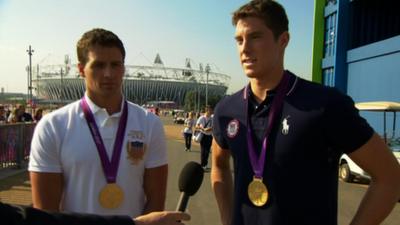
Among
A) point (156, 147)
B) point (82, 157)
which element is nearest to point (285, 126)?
point (156, 147)

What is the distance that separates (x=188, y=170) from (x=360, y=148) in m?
0.83

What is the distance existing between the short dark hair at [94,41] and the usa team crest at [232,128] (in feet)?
2.53

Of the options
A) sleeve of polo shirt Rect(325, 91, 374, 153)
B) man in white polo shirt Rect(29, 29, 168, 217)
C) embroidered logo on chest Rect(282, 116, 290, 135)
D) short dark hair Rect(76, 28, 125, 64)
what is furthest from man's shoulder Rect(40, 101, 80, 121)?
sleeve of polo shirt Rect(325, 91, 374, 153)

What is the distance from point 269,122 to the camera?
2.41 m

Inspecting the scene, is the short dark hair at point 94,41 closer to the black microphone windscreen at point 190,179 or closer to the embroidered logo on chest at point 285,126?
the black microphone windscreen at point 190,179

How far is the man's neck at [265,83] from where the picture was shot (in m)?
2.51

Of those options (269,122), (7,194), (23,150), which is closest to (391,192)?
(269,122)

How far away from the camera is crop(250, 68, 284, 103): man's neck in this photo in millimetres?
2512

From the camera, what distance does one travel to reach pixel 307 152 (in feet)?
7.50

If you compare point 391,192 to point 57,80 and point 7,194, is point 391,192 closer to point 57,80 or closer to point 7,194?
point 7,194

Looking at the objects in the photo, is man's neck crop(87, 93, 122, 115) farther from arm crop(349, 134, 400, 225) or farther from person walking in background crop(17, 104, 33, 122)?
person walking in background crop(17, 104, 33, 122)

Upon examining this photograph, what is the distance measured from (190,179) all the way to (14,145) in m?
12.3

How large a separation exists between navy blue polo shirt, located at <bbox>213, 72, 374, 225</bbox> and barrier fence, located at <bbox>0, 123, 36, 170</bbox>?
11.2 meters

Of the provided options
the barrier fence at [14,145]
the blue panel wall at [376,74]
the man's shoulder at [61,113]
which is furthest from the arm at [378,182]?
the blue panel wall at [376,74]
